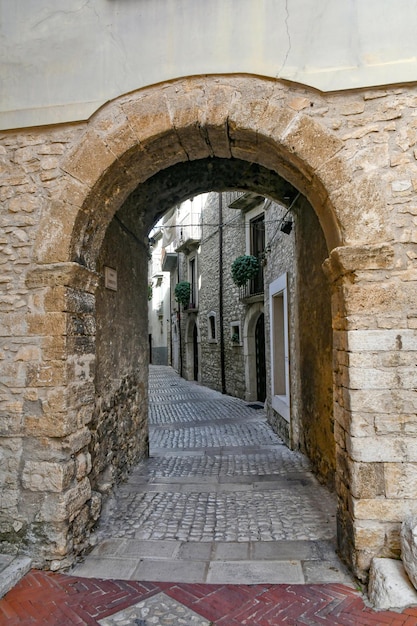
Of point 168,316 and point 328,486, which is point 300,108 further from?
point 168,316

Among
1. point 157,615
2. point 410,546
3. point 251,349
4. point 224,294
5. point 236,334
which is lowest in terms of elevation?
point 157,615

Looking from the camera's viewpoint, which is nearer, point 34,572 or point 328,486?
point 34,572

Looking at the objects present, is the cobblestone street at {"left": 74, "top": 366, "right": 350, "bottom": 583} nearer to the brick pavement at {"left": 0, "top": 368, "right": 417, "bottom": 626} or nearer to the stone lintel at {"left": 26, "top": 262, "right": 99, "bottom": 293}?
the brick pavement at {"left": 0, "top": 368, "right": 417, "bottom": 626}

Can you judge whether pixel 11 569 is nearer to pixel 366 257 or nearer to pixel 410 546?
pixel 410 546

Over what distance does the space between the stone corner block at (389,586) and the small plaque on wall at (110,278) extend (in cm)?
324

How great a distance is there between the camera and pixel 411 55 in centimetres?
286

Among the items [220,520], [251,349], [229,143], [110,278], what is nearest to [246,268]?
[251,349]

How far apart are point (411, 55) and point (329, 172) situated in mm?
981

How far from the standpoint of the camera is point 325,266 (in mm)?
3090

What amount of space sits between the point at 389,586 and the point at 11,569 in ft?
7.92

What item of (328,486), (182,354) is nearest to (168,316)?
(182,354)

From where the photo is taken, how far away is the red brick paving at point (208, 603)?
2.35 metres

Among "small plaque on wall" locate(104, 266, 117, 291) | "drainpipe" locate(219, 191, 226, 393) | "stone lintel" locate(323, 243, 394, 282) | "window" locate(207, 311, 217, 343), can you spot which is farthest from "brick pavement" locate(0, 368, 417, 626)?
"window" locate(207, 311, 217, 343)

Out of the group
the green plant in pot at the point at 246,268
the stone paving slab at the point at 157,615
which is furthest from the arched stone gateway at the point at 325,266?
the green plant in pot at the point at 246,268
